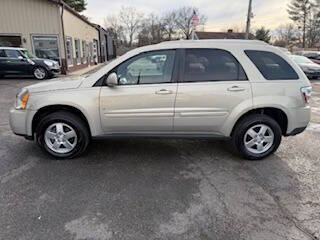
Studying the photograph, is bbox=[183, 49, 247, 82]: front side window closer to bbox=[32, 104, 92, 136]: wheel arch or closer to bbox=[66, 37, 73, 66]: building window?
bbox=[32, 104, 92, 136]: wheel arch

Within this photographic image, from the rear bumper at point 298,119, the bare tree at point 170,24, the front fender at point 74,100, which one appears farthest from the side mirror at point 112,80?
the bare tree at point 170,24

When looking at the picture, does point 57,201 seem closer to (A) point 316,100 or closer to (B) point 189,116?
(B) point 189,116

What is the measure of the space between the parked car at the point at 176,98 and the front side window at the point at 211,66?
0.6 inches

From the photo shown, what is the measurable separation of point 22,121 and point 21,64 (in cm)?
1128

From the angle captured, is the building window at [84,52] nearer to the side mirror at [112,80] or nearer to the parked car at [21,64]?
the parked car at [21,64]

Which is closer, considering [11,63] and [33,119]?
[33,119]

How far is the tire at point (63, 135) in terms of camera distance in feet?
12.8

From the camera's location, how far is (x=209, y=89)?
12.2 feet

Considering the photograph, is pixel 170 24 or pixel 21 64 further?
pixel 170 24

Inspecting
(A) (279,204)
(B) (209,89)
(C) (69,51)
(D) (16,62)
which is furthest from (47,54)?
(A) (279,204)

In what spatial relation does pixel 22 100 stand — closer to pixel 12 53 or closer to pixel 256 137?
pixel 256 137

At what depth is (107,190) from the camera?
319 cm

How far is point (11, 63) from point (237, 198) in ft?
46.2

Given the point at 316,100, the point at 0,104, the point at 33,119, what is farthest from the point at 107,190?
the point at 316,100
